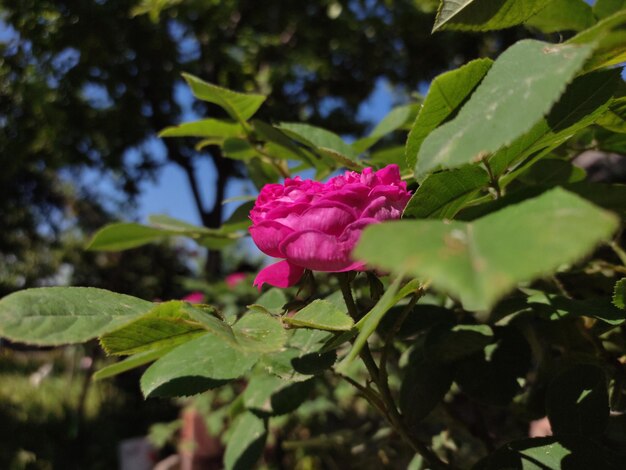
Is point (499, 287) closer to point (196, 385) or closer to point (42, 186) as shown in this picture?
point (196, 385)

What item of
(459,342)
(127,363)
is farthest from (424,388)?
(127,363)

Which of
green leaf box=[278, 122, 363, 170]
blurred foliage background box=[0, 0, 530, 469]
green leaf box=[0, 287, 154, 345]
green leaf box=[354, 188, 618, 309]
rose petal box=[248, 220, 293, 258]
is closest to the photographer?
green leaf box=[354, 188, 618, 309]

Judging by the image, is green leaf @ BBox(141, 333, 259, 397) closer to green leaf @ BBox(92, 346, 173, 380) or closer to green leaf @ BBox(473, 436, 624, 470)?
green leaf @ BBox(92, 346, 173, 380)

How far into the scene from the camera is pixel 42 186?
32.6ft

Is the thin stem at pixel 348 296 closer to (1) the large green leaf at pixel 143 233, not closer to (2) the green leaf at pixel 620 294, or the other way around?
(2) the green leaf at pixel 620 294

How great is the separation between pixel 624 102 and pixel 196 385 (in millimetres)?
408

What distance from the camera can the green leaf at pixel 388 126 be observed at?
0.70m

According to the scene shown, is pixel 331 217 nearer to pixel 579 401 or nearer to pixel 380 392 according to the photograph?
pixel 380 392

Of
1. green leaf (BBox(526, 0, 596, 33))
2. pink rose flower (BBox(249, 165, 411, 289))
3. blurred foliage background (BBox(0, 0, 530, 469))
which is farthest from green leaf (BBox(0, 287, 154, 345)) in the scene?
blurred foliage background (BBox(0, 0, 530, 469))

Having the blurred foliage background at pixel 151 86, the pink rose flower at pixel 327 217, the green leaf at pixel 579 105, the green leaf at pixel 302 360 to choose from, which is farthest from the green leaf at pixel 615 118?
the blurred foliage background at pixel 151 86

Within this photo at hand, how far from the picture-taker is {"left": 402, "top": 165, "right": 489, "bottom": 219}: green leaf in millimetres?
365

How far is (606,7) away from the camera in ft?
1.78

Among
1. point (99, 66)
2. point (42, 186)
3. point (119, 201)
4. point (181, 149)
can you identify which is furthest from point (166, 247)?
point (99, 66)

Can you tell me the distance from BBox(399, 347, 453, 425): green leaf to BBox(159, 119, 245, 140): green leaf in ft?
1.24
